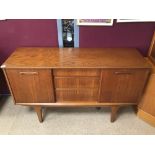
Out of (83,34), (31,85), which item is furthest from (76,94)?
(83,34)

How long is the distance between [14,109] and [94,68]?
1.20m

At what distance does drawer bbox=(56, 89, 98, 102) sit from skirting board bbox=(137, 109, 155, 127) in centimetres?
62

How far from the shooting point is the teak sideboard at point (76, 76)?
1.27 meters

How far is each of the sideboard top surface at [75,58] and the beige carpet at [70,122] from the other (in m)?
0.74

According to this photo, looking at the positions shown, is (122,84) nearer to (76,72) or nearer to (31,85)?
(76,72)

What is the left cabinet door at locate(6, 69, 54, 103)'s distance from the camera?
50.2 inches

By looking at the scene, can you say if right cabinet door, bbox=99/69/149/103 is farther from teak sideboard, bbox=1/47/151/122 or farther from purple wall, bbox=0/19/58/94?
purple wall, bbox=0/19/58/94

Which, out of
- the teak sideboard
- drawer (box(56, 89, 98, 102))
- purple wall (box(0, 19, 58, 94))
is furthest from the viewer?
purple wall (box(0, 19, 58, 94))

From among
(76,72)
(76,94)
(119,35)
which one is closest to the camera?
(76,72)

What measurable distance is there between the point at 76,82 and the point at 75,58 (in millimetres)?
226

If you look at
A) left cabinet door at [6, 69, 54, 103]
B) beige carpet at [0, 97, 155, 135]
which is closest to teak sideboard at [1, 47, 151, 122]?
left cabinet door at [6, 69, 54, 103]

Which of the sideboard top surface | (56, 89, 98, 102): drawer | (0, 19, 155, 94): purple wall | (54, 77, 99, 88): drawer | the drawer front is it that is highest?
(0, 19, 155, 94): purple wall

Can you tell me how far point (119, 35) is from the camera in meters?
1.61
